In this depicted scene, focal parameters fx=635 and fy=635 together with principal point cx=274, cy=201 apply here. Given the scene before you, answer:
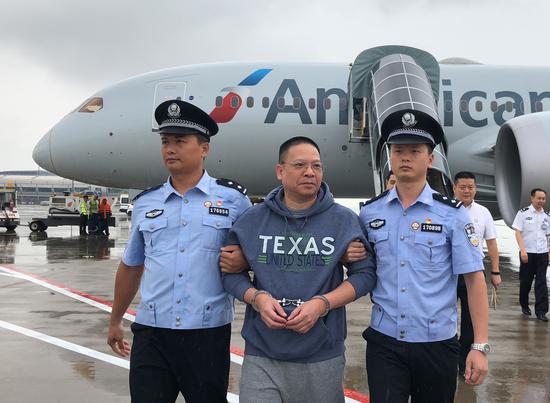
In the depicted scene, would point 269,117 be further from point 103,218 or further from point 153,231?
point 153,231

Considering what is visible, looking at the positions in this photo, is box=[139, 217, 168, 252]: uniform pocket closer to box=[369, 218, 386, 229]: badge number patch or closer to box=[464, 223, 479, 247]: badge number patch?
box=[369, 218, 386, 229]: badge number patch

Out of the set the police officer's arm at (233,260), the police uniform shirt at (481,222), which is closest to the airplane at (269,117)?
the police uniform shirt at (481,222)

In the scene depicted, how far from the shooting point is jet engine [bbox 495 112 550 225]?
35.0 feet

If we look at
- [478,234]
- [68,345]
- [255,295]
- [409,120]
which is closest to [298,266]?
[255,295]

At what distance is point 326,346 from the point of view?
285 centimetres

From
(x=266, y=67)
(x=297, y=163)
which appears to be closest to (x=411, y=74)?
(x=266, y=67)

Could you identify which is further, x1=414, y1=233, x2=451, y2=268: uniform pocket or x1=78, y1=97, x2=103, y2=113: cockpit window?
x1=78, y1=97, x2=103, y2=113: cockpit window

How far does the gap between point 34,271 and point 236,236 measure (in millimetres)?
9511

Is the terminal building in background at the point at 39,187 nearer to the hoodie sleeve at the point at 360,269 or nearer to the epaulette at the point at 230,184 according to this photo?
the epaulette at the point at 230,184

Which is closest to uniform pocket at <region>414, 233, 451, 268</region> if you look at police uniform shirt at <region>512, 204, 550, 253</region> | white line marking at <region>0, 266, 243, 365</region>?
white line marking at <region>0, 266, 243, 365</region>

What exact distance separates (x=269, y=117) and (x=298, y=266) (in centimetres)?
1147

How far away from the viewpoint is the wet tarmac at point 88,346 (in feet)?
15.7

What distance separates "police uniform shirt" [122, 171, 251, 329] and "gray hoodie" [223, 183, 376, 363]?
0.61ft

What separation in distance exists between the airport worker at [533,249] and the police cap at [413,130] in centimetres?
546
